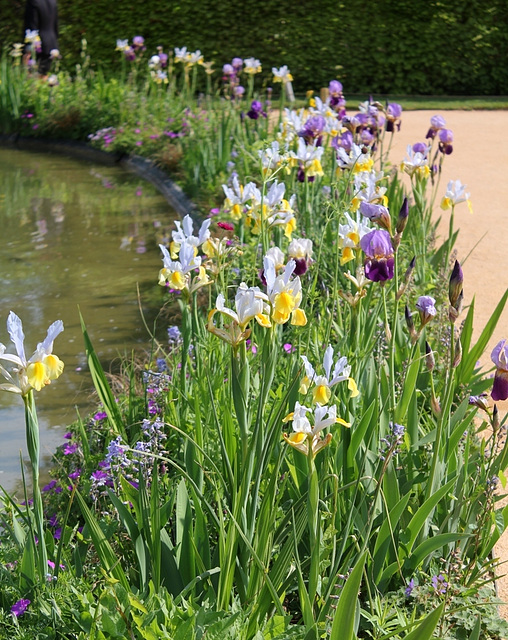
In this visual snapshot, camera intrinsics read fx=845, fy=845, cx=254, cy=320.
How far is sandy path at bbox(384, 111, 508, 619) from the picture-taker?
4.62 m

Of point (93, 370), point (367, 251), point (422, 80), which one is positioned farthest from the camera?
point (422, 80)

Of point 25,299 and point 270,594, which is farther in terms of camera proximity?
point 25,299

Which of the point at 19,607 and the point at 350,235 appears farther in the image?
the point at 350,235

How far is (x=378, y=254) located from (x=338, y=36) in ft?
40.6

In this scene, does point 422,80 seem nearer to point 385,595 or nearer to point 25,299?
point 25,299

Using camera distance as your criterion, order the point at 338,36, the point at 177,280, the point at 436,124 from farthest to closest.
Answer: the point at 338,36 < the point at 436,124 < the point at 177,280

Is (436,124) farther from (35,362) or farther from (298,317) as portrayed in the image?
(35,362)

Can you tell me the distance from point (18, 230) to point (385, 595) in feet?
18.4

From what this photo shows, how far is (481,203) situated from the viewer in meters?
6.96

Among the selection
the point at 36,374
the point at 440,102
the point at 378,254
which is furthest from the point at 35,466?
the point at 440,102

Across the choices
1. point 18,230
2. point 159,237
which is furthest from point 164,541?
point 18,230

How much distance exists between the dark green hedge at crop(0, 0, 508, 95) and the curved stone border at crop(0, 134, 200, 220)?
153 inches

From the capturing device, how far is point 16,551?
226 cm

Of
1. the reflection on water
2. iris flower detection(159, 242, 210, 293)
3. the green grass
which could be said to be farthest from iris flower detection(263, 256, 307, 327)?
the green grass
